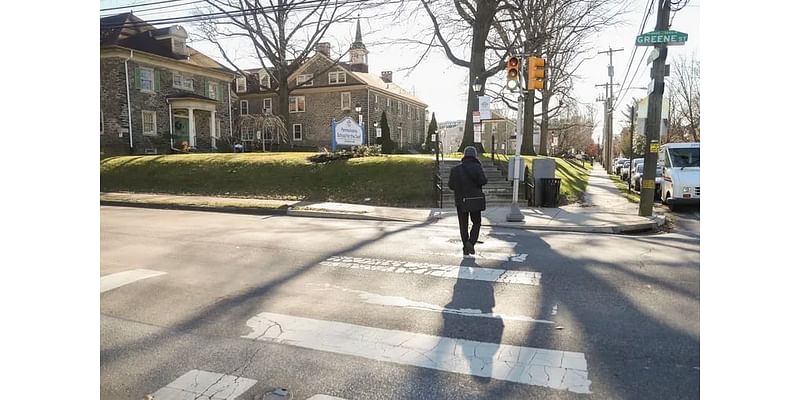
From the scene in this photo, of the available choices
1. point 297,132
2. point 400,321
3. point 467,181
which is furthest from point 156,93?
point 400,321

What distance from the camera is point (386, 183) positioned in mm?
17734

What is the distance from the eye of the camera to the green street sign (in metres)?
11.7

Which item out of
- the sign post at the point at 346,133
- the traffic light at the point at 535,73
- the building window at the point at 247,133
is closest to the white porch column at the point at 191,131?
the building window at the point at 247,133

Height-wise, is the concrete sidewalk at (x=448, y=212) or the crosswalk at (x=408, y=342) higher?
the concrete sidewalk at (x=448, y=212)

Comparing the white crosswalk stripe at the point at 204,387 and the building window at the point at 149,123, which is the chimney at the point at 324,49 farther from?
the white crosswalk stripe at the point at 204,387

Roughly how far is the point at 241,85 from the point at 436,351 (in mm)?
52661

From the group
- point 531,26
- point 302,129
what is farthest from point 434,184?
point 302,129

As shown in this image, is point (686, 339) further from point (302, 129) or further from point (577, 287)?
point (302, 129)

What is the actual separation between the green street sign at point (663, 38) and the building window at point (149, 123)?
102 feet

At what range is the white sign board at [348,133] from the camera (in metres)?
23.9

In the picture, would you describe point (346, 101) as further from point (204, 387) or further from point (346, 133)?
point (204, 387)

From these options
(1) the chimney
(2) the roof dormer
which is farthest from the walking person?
(1) the chimney

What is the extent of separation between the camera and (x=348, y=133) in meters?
24.3

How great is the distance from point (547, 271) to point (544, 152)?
39.4 metres
